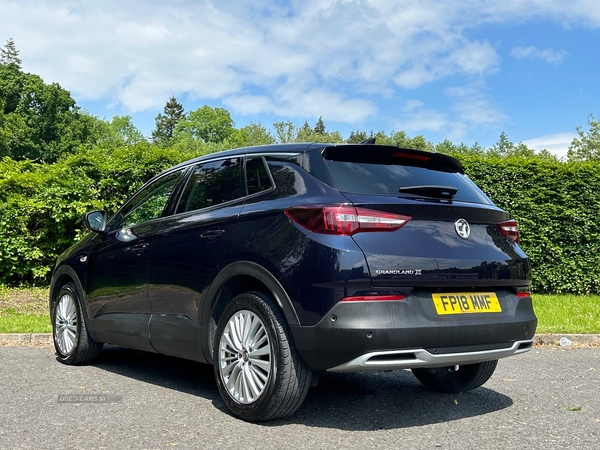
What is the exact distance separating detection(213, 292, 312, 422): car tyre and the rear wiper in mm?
1144

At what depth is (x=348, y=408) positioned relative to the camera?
493 centimetres

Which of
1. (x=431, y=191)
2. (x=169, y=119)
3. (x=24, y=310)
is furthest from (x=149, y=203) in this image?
(x=169, y=119)

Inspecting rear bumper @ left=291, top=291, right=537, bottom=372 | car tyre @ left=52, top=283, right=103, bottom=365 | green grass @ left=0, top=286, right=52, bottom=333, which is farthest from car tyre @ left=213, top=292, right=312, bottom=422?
green grass @ left=0, top=286, right=52, bottom=333

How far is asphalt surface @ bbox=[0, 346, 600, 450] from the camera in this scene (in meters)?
4.07

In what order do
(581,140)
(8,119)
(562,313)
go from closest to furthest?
1. (562,313)
2. (8,119)
3. (581,140)

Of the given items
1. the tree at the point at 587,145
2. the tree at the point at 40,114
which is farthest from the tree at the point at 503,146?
the tree at the point at 40,114

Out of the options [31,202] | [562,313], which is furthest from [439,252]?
[31,202]

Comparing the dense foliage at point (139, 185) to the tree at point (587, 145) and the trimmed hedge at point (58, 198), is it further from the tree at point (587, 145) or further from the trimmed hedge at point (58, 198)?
the tree at point (587, 145)

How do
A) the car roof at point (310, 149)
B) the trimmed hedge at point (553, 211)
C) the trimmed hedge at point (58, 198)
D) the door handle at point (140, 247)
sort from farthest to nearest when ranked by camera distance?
the trimmed hedge at point (553, 211), the trimmed hedge at point (58, 198), the door handle at point (140, 247), the car roof at point (310, 149)

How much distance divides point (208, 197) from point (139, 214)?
1121 mm

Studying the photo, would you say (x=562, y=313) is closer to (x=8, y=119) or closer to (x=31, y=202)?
(x=31, y=202)

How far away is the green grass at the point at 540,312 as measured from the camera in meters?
8.89

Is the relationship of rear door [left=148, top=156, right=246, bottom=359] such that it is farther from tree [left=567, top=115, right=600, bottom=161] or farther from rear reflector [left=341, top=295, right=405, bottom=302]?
tree [left=567, top=115, right=600, bottom=161]

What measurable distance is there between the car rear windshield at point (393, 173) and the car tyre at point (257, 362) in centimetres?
96
